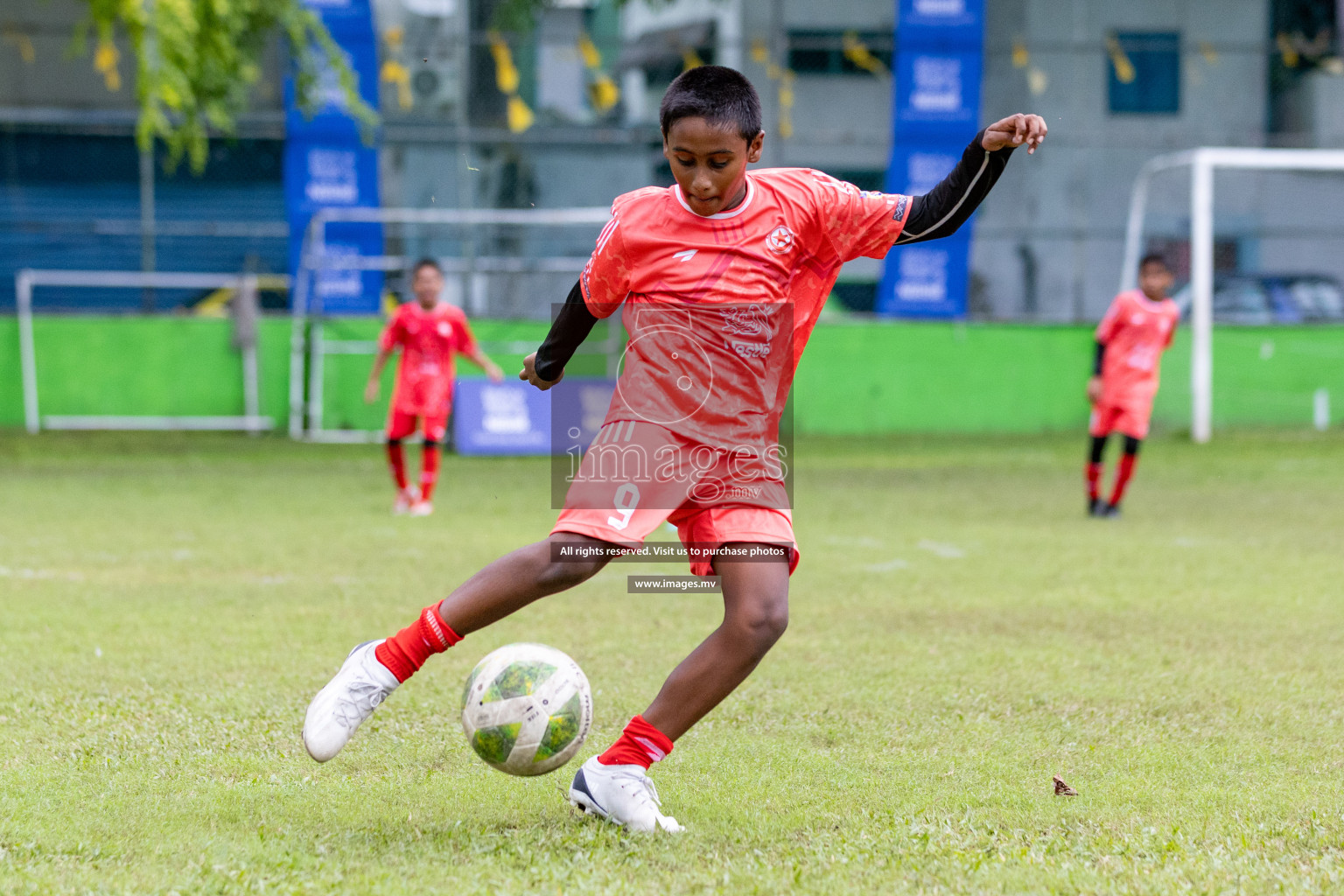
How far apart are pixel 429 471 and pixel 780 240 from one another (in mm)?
7373

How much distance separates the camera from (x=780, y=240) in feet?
12.0

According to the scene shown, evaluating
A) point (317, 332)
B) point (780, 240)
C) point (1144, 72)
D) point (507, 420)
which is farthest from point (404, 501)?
point (1144, 72)

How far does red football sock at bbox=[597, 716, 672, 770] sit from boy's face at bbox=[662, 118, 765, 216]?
1243 mm

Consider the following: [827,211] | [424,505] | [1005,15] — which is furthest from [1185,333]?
[827,211]

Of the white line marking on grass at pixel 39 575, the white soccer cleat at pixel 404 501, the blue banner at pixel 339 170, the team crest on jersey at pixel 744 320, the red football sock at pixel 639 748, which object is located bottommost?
the white soccer cleat at pixel 404 501

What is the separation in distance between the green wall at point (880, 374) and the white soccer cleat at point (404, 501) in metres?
6.73

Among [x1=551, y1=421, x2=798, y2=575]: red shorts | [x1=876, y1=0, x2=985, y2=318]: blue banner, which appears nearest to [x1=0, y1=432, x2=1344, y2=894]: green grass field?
[x1=551, y1=421, x2=798, y2=575]: red shorts

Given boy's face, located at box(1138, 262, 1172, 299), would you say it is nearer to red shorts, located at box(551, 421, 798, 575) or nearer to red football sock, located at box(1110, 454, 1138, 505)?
red football sock, located at box(1110, 454, 1138, 505)

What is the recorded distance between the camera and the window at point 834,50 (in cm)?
2003

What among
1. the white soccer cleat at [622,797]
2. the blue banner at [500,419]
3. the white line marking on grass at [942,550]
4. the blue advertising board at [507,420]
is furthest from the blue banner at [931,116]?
the white soccer cleat at [622,797]

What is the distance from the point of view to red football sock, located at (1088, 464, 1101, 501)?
35.0ft

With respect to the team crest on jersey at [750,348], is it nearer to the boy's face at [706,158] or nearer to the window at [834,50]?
the boy's face at [706,158]

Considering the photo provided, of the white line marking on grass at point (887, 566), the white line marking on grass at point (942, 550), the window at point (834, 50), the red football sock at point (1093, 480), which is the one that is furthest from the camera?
the window at point (834, 50)

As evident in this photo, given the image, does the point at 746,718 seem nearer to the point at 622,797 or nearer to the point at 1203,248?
the point at 622,797
